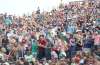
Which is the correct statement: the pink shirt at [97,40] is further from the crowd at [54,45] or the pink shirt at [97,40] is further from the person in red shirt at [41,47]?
the person in red shirt at [41,47]

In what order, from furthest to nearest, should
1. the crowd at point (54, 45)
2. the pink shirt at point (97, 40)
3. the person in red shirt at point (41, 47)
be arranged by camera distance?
the person in red shirt at point (41, 47), the pink shirt at point (97, 40), the crowd at point (54, 45)

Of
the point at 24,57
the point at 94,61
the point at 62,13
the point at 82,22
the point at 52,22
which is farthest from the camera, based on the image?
the point at 62,13

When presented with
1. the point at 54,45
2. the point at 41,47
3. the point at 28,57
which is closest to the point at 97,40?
the point at 54,45

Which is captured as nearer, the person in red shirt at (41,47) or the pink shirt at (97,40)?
the pink shirt at (97,40)

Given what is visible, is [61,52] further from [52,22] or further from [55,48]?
[52,22]

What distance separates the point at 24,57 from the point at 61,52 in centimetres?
177

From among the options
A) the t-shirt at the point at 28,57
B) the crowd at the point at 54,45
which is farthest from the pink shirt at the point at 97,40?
the t-shirt at the point at 28,57

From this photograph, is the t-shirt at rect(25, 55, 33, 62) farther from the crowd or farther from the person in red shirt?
the person in red shirt

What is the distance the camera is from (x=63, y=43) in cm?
2475

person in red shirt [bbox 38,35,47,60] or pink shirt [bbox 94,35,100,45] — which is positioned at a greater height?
pink shirt [bbox 94,35,100,45]

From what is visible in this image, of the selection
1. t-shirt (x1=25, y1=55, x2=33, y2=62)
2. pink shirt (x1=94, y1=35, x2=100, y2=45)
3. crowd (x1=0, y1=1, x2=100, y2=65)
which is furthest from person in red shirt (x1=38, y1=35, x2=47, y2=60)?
pink shirt (x1=94, y1=35, x2=100, y2=45)

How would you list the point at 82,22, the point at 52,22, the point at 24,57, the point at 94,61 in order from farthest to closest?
the point at 52,22 → the point at 82,22 → the point at 24,57 → the point at 94,61

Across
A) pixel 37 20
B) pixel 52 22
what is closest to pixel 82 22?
pixel 52 22

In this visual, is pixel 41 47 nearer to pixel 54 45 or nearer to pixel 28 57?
pixel 54 45
